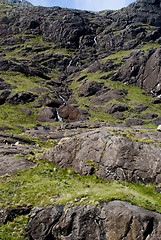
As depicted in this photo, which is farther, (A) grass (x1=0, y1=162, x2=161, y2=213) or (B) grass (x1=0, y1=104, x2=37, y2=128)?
(B) grass (x1=0, y1=104, x2=37, y2=128)

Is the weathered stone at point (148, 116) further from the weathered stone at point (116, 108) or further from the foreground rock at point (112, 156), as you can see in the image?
the foreground rock at point (112, 156)

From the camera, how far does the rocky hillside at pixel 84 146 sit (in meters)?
12.8

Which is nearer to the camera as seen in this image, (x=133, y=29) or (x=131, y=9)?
(x=133, y=29)

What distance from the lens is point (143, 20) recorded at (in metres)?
186

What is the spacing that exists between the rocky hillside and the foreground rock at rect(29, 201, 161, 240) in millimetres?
60

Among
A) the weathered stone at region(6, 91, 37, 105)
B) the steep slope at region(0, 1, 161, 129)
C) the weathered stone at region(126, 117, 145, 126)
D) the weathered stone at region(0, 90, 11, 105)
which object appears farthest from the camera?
the steep slope at region(0, 1, 161, 129)

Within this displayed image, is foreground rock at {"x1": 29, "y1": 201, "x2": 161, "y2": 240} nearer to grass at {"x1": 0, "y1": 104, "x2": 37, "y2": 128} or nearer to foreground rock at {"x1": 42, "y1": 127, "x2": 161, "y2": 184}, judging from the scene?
foreground rock at {"x1": 42, "y1": 127, "x2": 161, "y2": 184}

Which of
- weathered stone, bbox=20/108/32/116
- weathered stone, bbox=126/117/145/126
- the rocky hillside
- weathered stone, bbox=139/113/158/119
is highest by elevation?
the rocky hillside

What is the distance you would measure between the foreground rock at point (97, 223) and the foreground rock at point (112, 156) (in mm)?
5659

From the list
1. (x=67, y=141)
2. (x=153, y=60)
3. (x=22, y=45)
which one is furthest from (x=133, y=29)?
(x=67, y=141)

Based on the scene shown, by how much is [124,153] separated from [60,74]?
142317 mm

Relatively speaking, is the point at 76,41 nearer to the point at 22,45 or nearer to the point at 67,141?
the point at 22,45

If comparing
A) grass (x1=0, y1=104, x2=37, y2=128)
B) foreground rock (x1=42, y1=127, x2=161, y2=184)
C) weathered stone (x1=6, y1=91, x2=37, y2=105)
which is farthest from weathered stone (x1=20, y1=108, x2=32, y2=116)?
foreground rock (x1=42, y1=127, x2=161, y2=184)

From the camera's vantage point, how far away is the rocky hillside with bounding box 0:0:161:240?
12.8 meters
